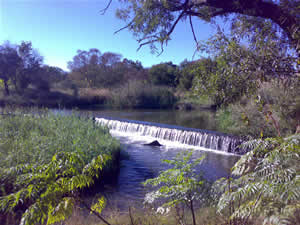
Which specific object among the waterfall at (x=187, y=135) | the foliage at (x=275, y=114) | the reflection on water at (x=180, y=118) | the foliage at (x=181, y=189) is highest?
the foliage at (x=275, y=114)

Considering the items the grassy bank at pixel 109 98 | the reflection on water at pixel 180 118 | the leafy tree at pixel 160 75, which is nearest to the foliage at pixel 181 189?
the reflection on water at pixel 180 118

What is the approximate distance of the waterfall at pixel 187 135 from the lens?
930cm

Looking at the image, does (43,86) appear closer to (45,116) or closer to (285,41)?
(45,116)

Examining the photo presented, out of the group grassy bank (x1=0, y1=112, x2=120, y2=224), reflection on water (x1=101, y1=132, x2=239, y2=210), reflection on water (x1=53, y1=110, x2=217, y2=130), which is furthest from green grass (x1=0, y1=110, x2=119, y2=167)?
reflection on water (x1=53, y1=110, x2=217, y2=130)

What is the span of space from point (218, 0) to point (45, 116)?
7315 millimetres

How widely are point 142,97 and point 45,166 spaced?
888 inches

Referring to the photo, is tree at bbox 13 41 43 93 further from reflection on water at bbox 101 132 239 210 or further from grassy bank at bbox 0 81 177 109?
reflection on water at bbox 101 132 239 210

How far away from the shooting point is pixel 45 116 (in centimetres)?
895

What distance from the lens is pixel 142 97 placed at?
976 inches

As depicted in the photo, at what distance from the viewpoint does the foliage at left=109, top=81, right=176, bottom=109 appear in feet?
79.8

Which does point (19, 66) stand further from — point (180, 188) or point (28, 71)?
point (180, 188)

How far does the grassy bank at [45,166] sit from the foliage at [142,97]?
15.2 m

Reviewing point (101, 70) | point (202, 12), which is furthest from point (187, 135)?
point (101, 70)

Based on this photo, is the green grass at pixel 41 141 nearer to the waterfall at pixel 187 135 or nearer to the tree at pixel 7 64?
the waterfall at pixel 187 135
